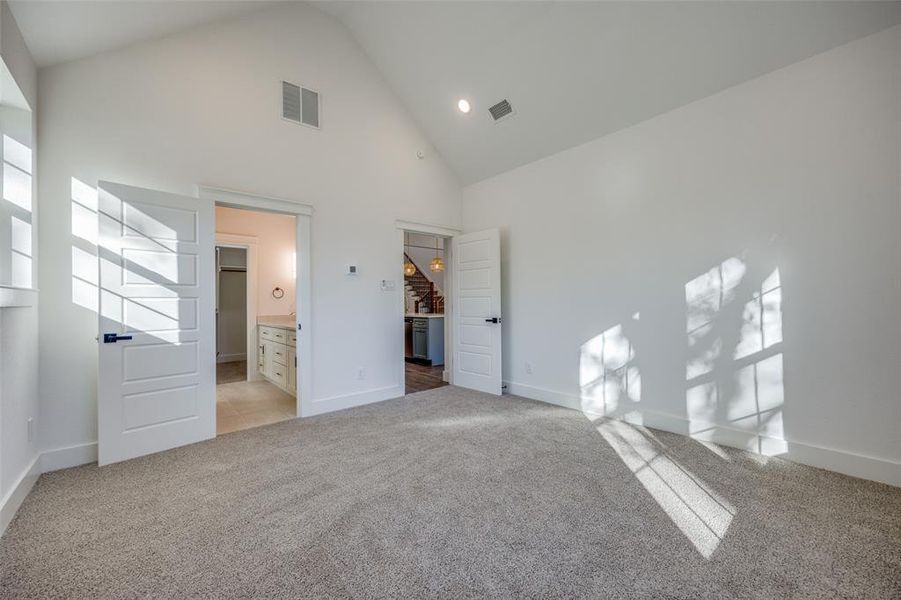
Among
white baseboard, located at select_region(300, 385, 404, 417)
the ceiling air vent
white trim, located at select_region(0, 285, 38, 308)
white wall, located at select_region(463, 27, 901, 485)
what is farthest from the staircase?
white trim, located at select_region(0, 285, 38, 308)

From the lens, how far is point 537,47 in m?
3.43

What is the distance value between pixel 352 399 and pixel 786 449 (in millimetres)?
3879

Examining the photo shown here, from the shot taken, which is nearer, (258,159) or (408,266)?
(258,159)

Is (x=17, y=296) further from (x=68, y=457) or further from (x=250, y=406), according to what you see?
(x=250, y=406)

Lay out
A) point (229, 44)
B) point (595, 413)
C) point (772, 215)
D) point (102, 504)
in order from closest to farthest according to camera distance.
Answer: point (102, 504), point (772, 215), point (229, 44), point (595, 413)

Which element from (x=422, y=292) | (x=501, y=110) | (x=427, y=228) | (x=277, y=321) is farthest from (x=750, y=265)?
(x=422, y=292)

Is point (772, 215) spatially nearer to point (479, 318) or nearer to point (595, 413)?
point (595, 413)

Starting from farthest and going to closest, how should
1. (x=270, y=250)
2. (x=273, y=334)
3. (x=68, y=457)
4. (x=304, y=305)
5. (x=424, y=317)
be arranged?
(x=424, y=317)
(x=270, y=250)
(x=273, y=334)
(x=304, y=305)
(x=68, y=457)

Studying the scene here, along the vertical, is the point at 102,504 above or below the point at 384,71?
below

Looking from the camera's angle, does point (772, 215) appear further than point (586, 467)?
Yes

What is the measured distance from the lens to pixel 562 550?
5.80 feet

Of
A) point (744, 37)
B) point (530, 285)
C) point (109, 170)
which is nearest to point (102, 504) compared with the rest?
point (109, 170)

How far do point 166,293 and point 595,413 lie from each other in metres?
4.12

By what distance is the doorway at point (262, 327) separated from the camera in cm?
428
